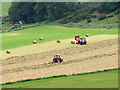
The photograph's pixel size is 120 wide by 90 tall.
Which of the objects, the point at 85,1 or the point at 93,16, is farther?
the point at 85,1

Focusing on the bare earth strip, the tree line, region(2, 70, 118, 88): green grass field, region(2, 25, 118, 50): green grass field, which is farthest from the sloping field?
the tree line

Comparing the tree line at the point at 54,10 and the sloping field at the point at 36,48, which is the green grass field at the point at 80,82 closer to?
the sloping field at the point at 36,48

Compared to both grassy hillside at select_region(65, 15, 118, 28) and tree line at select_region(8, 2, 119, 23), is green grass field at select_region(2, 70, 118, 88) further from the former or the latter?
tree line at select_region(8, 2, 119, 23)

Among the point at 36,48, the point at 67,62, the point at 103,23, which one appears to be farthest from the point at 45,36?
the point at 67,62

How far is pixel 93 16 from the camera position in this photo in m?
102

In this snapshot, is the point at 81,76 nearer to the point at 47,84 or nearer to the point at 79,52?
the point at 47,84

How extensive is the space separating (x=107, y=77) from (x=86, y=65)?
802cm

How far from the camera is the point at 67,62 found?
40.4m

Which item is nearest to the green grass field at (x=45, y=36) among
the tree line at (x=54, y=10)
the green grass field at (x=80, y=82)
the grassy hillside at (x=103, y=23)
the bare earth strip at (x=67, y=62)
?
the grassy hillside at (x=103, y=23)

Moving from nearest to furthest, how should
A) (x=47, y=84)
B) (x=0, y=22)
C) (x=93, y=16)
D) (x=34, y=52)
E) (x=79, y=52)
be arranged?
(x=47, y=84) → (x=79, y=52) → (x=34, y=52) → (x=93, y=16) → (x=0, y=22)

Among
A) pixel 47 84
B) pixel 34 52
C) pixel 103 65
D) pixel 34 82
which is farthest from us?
pixel 34 52

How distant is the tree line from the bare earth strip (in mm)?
56302

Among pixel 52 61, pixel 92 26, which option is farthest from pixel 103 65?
pixel 92 26

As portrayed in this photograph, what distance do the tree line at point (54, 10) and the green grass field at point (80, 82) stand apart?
7243 cm
